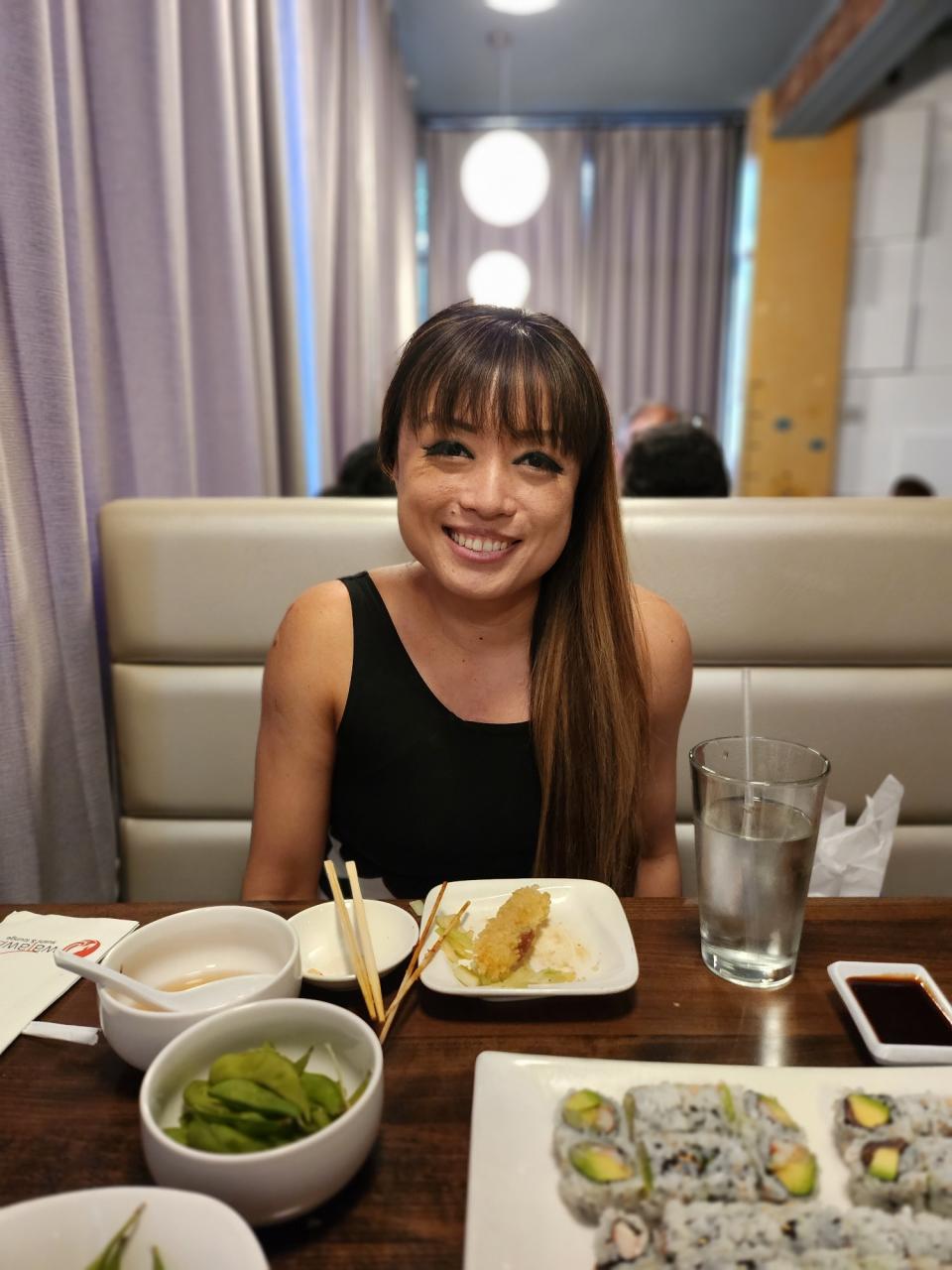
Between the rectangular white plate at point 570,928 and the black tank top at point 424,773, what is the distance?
10.3 inches

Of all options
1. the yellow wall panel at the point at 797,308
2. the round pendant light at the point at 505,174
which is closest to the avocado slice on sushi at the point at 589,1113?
the round pendant light at the point at 505,174

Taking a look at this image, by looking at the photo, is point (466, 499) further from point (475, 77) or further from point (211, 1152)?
point (475, 77)

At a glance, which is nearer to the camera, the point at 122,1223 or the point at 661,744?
the point at 122,1223

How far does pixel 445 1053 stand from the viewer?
2.34 ft

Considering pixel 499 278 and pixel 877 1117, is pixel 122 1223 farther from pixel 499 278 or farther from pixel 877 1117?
pixel 499 278

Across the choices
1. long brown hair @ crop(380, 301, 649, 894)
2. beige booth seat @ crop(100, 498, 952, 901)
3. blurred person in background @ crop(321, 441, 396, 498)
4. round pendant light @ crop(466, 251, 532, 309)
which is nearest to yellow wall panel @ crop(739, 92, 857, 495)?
round pendant light @ crop(466, 251, 532, 309)

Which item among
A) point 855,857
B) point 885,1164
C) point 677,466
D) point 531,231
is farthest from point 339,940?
point 531,231

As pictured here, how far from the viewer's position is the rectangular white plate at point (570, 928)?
75 centimetres

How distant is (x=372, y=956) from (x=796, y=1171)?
14.7 inches

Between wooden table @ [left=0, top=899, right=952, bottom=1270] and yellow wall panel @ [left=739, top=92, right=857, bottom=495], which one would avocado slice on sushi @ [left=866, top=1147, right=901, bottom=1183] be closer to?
wooden table @ [left=0, top=899, right=952, bottom=1270]

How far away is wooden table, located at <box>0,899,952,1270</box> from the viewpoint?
0.56 m

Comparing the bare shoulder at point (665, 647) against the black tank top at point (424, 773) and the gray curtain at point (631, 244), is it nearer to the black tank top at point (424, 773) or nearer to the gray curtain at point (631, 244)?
the black tank top at point (424, 773)

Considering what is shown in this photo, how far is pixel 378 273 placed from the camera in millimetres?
4551

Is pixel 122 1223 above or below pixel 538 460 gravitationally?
below
